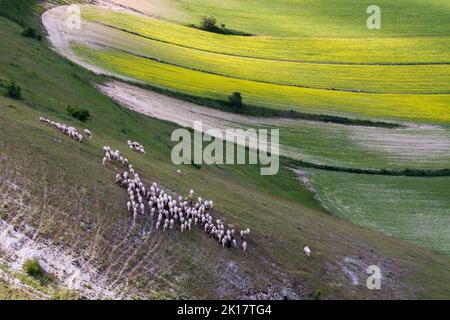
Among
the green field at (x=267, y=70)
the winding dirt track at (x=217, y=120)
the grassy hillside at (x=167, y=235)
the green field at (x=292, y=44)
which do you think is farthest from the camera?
the green field at (x=292, y=44)

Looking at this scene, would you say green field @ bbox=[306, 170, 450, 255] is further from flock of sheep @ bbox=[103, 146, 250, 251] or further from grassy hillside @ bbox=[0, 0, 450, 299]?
flock of sheep @ bbox=[103, 146, 250, 251]

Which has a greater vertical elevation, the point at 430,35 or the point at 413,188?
the point at 430,35

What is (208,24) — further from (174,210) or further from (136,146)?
(174,210)

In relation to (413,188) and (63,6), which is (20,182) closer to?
(413,188)

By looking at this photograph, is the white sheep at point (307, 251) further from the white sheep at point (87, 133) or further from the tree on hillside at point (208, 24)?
the tree on hillside at point (208, 24)

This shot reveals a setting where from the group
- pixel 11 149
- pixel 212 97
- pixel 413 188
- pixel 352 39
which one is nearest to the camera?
pixel 11 149

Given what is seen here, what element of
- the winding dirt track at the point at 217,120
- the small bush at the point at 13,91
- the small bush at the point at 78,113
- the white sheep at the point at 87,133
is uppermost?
the small bush at the point at 13,91

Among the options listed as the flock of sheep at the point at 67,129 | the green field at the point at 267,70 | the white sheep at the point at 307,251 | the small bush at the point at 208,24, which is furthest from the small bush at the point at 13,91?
the small bush at the point at 208,24

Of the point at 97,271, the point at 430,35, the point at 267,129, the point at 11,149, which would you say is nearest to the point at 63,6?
the point at 267,129
